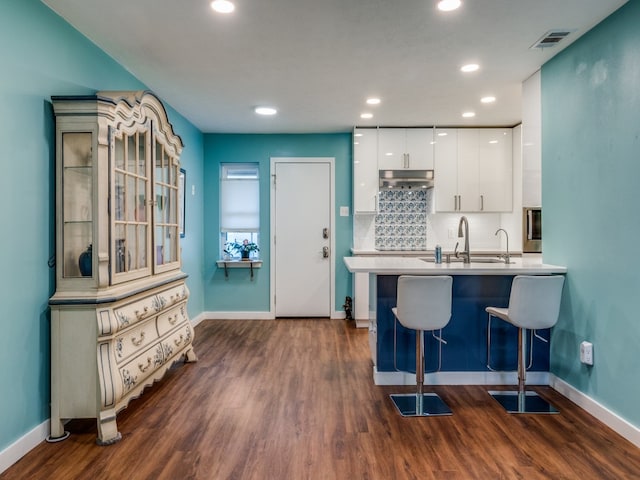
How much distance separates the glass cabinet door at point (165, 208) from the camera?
3.08 m

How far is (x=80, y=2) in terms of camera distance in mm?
2246

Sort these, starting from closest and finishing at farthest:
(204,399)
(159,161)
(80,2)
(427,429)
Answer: (80,2), (427,429), (204,399), (159,161)

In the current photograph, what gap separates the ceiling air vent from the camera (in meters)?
2.60

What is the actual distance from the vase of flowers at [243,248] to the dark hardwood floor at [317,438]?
7.07 feet

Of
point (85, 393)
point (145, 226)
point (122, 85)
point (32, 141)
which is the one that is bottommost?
point (85, 393)

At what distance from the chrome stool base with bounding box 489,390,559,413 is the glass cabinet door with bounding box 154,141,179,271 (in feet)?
8.90

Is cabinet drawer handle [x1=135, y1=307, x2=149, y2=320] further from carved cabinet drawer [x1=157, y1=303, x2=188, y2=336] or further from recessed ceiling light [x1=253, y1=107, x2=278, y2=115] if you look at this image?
recessed ceiling light [x1=253, y1=107, x2=278, y2=115]

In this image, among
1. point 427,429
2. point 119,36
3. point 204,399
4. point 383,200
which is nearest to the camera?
point 427,429

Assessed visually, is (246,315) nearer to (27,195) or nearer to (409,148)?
(409,148)

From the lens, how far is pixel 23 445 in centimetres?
210

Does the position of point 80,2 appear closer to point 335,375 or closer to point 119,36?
point 119,36

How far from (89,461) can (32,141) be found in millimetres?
1766

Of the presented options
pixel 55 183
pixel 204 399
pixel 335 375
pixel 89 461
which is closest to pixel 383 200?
pixel 335 375

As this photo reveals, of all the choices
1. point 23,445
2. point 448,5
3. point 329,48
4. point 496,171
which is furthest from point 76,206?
point 496,171
